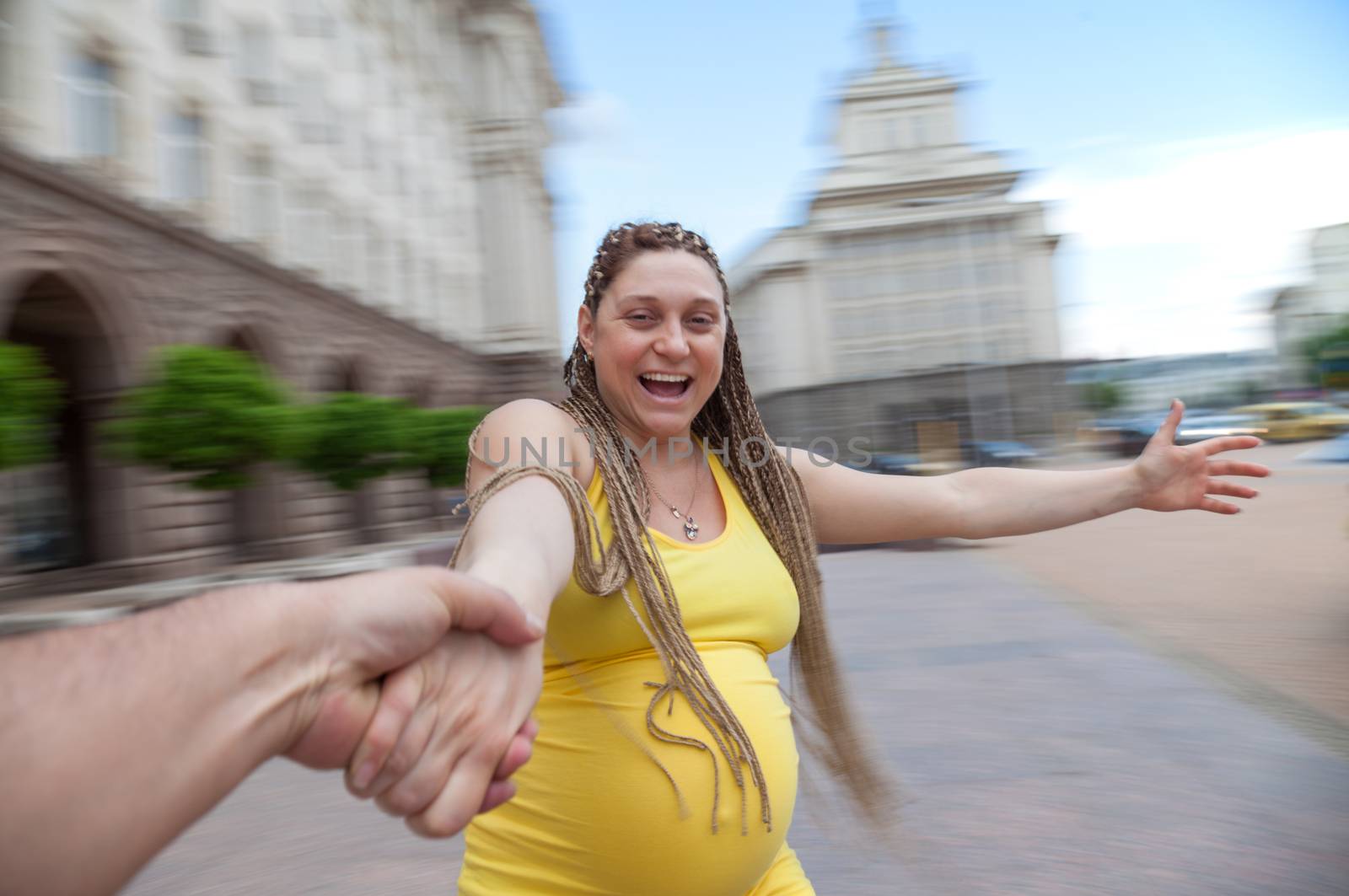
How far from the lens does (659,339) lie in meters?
1.89

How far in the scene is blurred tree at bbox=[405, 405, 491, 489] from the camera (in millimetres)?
19422

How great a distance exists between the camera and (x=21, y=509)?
54.6 feet

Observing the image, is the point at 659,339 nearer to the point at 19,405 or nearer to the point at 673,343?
the point at 673,343

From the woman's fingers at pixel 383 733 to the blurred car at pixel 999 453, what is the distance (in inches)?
1413

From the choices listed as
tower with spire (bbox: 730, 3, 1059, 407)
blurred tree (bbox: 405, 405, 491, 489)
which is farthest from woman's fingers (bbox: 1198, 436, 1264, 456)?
tower with spire (bbox: 730, 3, 1059, 407)

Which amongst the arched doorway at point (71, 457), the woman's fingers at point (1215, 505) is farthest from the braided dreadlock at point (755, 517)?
the arched doorway at point (71, 457)

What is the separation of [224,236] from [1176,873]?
17340 mm

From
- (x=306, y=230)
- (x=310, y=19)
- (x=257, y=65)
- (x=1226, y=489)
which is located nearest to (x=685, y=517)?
(x=1226, y=489)

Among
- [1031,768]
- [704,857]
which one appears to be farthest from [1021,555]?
[704,857]

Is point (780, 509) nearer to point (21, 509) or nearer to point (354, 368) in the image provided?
point (21, 509)

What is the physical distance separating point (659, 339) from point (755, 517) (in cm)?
43

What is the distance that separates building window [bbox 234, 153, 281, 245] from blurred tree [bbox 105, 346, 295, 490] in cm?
600

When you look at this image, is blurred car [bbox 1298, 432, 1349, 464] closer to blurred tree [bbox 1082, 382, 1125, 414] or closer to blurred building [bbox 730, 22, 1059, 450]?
blurred building [bbox 730, 22, 1059, 450]

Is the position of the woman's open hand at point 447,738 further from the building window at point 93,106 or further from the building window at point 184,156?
the building window at point 184,156
